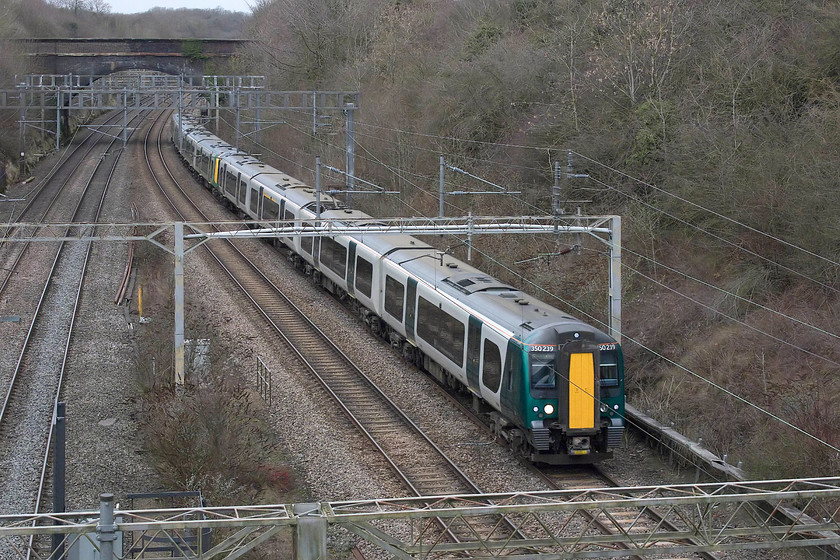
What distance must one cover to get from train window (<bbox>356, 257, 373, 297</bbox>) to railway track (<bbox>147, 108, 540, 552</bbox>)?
136cm

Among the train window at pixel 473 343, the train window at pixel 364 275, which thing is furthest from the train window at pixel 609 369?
the train window at pixel 364 275

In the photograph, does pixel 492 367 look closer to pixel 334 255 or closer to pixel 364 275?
pixel 364 275

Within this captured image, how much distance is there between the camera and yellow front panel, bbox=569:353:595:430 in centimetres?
1423

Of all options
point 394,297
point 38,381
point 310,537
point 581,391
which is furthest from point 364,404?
point 310,537

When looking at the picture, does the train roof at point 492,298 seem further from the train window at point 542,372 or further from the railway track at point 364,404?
the railway track at point 364,404

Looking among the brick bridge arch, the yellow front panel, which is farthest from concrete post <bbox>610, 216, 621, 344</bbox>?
the brick bridge arch

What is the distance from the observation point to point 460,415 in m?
17.4

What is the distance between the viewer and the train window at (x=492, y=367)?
15117 mm

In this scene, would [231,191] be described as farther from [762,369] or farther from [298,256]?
[762,369]

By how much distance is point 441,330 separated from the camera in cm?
1752

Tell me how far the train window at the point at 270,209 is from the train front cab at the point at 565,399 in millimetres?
16485

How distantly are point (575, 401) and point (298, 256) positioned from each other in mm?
16131

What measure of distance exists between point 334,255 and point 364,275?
2583 mm

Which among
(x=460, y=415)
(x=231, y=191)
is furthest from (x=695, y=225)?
(x=231, y=191)
